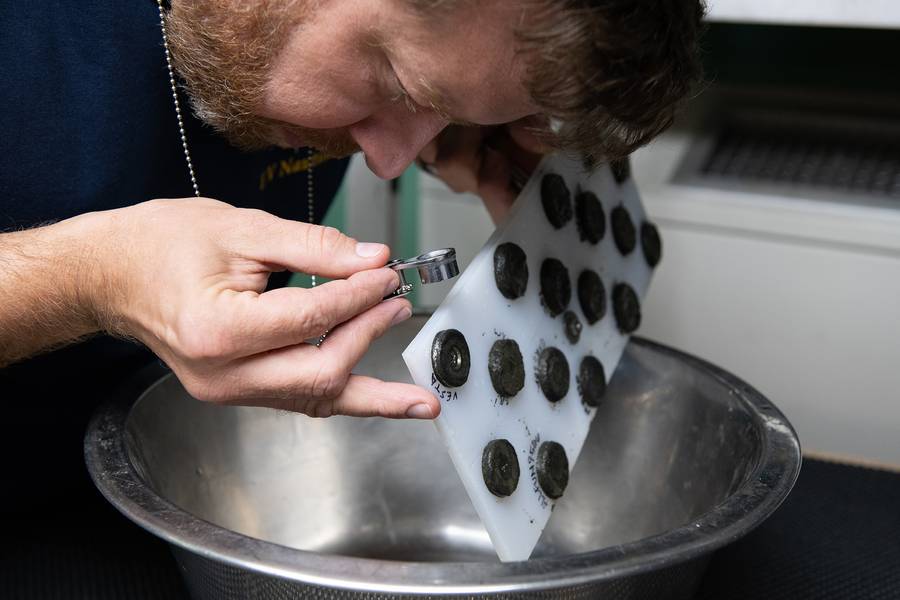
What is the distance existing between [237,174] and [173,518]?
0.39 metres

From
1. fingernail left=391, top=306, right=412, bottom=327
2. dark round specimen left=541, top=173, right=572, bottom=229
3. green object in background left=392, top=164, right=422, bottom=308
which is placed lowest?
green object in background left=392, top=164, right=422, bottom=308

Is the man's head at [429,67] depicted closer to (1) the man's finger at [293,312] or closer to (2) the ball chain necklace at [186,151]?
(2) the ball chain necklace at [186,151]

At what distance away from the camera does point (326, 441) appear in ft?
2.49

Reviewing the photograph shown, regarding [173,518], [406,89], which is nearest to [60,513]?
[173,518]

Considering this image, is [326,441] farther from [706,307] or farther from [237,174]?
[706,307]

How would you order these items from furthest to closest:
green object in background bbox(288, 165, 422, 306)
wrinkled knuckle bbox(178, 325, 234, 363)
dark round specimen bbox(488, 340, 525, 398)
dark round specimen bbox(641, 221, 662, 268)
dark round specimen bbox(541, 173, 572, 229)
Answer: green object in background bbox(288, 165, 422, 306) → dark round specimen bbox(641, 221, 662, 268) → dark round specimen bbox(541, 173, 572, 229) → dark round specimen bbox(488, 340, 525, 398) → wrinkled knuckle bbox(178, 325, 234, 363)

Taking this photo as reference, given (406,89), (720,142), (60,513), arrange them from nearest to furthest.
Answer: (406,89) → (60,513) → (720,142)

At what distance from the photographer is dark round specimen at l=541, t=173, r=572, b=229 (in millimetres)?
685

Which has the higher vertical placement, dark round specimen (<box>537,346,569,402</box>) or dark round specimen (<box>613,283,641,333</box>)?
dark round specimen (<box>537,346,569,402</box>)

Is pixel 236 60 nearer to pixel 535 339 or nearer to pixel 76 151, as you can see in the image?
pixel 76 151

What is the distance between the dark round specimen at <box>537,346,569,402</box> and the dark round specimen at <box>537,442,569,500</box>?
35 millimetres

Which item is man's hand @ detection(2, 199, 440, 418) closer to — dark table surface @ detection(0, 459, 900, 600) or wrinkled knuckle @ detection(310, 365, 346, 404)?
wrinkled knuckle @ detection(310, 365, 346, 404)

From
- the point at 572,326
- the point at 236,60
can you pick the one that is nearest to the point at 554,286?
the point at 572,326

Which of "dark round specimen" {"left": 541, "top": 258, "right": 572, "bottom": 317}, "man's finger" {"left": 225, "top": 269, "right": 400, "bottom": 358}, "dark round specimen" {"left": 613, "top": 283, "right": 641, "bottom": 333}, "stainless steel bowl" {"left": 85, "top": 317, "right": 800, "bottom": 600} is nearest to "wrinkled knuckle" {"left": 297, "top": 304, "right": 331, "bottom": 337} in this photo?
"man's finger" {"left": 225, "top": 269, "right": 400, "bottom": 358}
